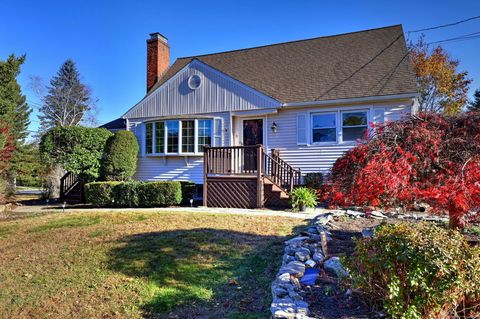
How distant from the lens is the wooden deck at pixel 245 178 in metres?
10.8

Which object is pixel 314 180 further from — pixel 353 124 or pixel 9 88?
pixel 9 88

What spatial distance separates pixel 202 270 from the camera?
15.8ft

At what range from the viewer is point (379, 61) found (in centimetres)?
1320

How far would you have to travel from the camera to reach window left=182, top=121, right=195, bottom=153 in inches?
554

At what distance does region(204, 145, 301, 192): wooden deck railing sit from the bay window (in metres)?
2.40

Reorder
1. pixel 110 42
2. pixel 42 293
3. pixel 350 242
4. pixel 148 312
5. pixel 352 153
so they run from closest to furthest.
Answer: pixel 148 312
pixel 352 153
pixel 42 293
pixel 350 242
pixel 110 42

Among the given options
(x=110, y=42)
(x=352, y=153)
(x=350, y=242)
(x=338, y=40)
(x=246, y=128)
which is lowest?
(x=350, y=242)

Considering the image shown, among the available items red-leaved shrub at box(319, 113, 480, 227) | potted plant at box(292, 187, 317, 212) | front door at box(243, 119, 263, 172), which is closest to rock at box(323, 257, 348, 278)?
red-leaved shrub at box(319, 113, 480, 227)

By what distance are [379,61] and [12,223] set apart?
1364cm

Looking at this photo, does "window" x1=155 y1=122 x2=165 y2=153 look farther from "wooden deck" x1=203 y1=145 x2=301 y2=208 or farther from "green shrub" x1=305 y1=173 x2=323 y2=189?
"green shrub" x1=305 y1=173 x2=323 y2=189

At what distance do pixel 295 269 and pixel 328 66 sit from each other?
38.7 ft

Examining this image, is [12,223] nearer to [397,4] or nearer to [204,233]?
[204,233]

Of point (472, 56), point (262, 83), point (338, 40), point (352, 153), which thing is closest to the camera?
point (352, 153)

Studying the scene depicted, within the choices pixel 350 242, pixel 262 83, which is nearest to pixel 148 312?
pixel 350 242
